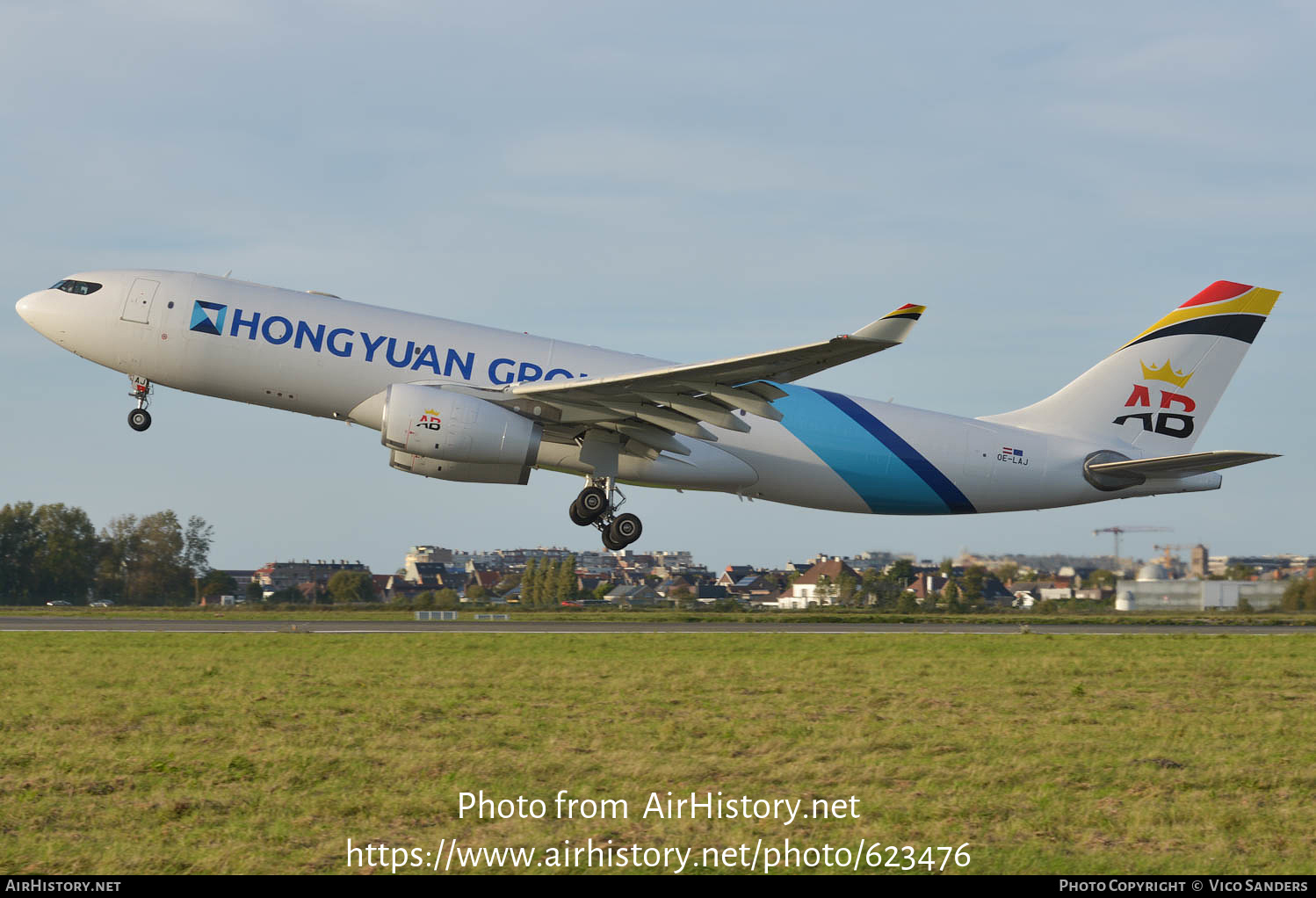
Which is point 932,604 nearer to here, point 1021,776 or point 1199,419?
point 1199,419

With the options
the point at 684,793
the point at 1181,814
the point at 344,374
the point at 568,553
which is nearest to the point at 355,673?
the point at 344,374

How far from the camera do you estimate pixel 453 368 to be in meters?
25.9

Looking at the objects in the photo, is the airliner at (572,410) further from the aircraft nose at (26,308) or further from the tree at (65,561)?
the tree at (65,561)

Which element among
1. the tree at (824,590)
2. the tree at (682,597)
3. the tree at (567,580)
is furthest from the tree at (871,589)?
the tree at (567,580)

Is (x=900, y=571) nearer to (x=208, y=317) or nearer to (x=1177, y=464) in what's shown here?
(x=1177, y=464)

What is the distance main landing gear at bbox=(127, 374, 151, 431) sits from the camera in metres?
26.8

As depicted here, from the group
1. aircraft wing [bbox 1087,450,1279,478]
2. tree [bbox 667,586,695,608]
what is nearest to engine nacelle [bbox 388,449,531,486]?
aircraft wing [bbox 1087,450,1279,478]

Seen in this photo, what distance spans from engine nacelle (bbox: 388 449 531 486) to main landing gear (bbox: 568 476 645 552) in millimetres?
1383

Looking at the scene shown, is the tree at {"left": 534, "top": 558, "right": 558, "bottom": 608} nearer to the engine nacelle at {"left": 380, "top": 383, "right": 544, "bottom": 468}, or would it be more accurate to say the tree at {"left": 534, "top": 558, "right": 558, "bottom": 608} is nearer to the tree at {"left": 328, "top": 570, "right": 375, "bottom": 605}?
the tree at {"left": 328, "top": 570, "right": 375, "bottom": 605}

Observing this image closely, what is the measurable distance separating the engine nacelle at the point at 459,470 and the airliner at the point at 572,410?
49 millimetres

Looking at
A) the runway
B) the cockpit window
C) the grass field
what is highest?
the cockpit window

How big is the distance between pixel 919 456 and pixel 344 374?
42.8ft

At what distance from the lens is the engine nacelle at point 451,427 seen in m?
24.2
